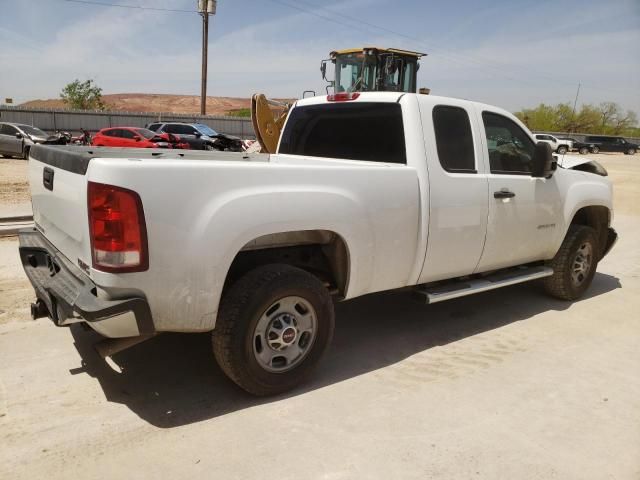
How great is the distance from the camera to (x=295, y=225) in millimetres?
2941

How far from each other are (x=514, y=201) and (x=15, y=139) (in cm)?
2049

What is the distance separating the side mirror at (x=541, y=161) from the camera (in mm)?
4164

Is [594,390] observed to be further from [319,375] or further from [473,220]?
[319,375]

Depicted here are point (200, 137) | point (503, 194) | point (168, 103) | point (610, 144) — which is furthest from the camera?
point (168, 103)

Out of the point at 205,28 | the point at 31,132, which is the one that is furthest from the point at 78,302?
the point at 205,28

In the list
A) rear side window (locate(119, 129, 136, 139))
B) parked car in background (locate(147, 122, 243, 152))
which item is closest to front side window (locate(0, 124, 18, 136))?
rear side window (locate(119, 129, 136, 139))

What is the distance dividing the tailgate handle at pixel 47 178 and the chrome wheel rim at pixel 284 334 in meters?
1.58

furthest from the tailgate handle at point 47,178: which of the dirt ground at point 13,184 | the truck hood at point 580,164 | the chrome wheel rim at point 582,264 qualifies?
the dirt ground at point 13,184

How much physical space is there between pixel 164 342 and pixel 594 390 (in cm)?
312

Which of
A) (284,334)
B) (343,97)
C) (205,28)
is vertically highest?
(205,28)

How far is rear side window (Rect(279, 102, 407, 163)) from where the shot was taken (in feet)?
12.5

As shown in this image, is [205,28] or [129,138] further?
[205,28]

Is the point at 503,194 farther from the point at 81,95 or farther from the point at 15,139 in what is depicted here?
the point at 81,95

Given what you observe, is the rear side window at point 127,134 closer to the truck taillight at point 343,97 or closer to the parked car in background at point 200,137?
the parked car in background at point 200,137
